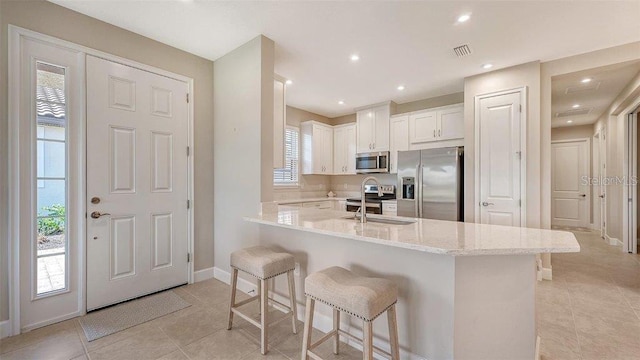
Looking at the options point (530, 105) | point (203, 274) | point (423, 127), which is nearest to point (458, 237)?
point (530, 105)

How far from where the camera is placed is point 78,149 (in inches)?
92.4

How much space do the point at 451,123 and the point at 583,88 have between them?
1.90 metres

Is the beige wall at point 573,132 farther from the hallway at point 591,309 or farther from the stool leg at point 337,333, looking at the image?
the stool leg at point 337,333

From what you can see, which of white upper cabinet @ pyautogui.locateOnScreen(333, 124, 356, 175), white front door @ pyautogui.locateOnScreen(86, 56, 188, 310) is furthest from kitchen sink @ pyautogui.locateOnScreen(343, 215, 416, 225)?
white upper cabinet @ pyautogui.locateOnScreen(333, 124, 356, 175)

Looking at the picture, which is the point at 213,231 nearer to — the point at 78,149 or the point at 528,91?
the point at 78,149

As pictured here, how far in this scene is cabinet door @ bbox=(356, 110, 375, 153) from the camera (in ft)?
16.5

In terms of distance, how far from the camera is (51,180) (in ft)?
7.32

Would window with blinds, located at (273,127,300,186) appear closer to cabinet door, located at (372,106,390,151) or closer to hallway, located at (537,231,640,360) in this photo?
cabinet door, located at (372,106,390,151)

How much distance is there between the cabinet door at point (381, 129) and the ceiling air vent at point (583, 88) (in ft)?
8.61

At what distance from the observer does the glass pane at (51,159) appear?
2184mm

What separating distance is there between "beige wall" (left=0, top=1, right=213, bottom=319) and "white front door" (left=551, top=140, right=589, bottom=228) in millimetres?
8321

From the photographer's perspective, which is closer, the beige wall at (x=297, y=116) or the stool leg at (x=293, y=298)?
the stool leg at (x=293, y=298)

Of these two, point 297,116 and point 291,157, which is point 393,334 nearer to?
point 291,157

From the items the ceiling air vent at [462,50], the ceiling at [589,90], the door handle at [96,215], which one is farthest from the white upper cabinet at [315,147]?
the ceiling at [589,90]
